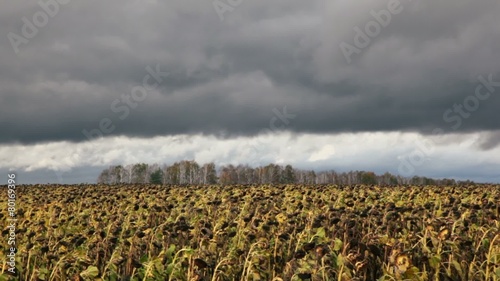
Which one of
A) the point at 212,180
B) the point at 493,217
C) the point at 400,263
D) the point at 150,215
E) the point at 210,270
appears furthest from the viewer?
the point at 212,180

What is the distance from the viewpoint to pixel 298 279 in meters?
7.31

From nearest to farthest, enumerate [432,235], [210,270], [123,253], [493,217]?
[210,270] < [432,235] < [123,253] < [493,217]

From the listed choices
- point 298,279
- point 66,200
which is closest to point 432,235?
point 298,279

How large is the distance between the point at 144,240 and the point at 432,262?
661 cm

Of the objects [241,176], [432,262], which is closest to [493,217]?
[432,262]

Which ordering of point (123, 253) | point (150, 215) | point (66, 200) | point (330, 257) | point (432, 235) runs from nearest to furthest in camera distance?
point (330, 257)
point (432, 235)
point (123, 253)
point (150, 215)
point (66, 200)

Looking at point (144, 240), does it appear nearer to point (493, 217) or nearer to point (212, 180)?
point (493, 217)

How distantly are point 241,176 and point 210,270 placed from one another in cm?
14236

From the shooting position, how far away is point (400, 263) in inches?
285

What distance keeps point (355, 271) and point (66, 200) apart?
19809mm

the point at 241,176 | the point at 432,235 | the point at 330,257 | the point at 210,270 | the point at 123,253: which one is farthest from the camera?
the point at 241,176

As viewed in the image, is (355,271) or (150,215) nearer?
(355,271)

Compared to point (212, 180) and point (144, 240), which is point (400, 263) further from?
point (212, 180)

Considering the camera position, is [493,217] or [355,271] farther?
[493,217]
